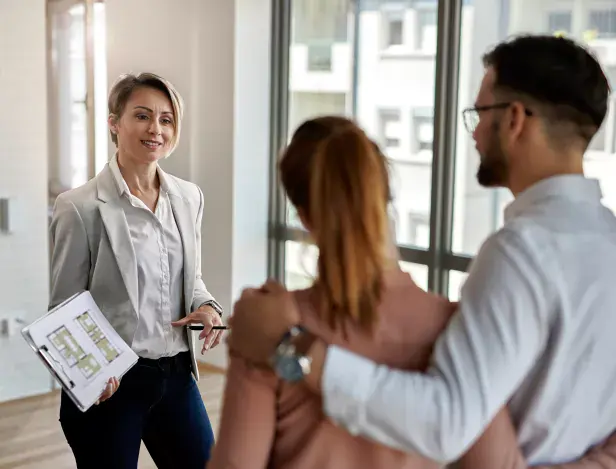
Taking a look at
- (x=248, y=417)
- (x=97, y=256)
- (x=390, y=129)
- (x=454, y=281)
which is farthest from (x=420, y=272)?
(x=248, y=417)

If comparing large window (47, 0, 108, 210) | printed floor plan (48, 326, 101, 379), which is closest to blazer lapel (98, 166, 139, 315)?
printed floor plan (48, 326, 101, 379)

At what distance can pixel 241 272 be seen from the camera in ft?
16.7

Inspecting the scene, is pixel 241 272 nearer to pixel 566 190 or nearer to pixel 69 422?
pixel 69 422

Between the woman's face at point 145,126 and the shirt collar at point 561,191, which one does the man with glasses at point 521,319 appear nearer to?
the shirt collar at point 561,191

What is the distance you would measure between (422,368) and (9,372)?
3.92 metres

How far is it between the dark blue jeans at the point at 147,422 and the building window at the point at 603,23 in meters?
2.44

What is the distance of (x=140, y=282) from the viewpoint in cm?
234

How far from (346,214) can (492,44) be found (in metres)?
2.98

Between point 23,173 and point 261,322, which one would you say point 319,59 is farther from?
point 261,322

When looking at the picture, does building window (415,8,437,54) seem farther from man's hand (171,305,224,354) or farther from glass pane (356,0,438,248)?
man's hand (171,305,224,354)

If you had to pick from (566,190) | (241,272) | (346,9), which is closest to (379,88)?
(346,9)

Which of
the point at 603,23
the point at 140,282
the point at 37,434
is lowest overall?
the point at 37,434

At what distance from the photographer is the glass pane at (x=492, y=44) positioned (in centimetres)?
366

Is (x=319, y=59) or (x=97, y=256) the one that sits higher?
(x=319, y=59)
